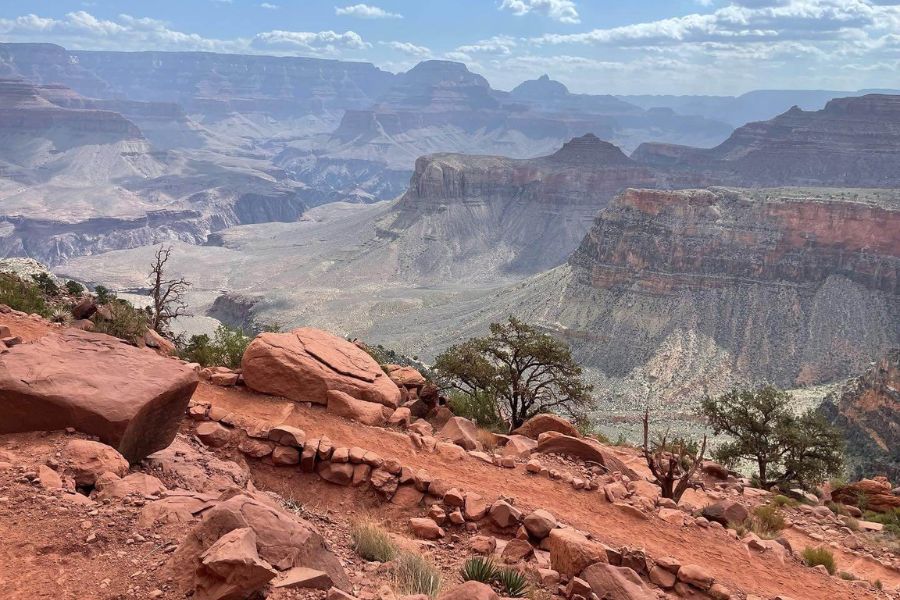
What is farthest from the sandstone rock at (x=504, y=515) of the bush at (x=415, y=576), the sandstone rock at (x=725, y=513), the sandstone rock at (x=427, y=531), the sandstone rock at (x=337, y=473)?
the sandstone rock at (x=725, y=513)

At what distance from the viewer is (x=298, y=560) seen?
802 cm

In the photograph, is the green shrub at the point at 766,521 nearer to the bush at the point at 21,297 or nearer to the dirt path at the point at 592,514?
the dirt path at the point at 592,514

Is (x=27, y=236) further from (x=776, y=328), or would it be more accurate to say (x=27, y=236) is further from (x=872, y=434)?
(x=872, y=434)

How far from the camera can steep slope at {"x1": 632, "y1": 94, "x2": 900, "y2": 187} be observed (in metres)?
174

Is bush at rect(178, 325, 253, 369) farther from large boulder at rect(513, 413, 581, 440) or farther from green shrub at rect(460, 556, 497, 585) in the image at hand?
green shrub at rect(460, 556, 497, 585)

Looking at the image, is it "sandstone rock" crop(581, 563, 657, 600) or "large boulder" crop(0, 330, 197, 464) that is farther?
"large boulder" crop(0, 330, 197, 464)

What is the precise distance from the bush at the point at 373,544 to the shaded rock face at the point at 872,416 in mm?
38251

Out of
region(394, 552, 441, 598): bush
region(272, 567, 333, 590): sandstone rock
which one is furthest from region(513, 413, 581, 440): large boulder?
region(272, 567, 333, 590): sandstone rock

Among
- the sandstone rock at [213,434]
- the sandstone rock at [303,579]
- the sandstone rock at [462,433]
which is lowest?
the sandstone rock at [462,433]

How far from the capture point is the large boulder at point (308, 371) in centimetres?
1711

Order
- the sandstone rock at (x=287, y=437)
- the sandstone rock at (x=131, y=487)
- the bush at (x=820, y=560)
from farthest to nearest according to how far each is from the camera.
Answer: the bush at (x=820, y=560), the sandstone rock at (x=287, y=437), the sandstone rock at (x=131, y=487)

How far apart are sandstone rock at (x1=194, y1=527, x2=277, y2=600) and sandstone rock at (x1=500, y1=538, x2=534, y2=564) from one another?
4.75 metres

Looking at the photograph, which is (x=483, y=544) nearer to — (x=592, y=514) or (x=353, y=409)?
(x=592, y=514)

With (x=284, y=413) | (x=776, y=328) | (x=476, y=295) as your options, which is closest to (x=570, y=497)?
(x=284, y=413)
